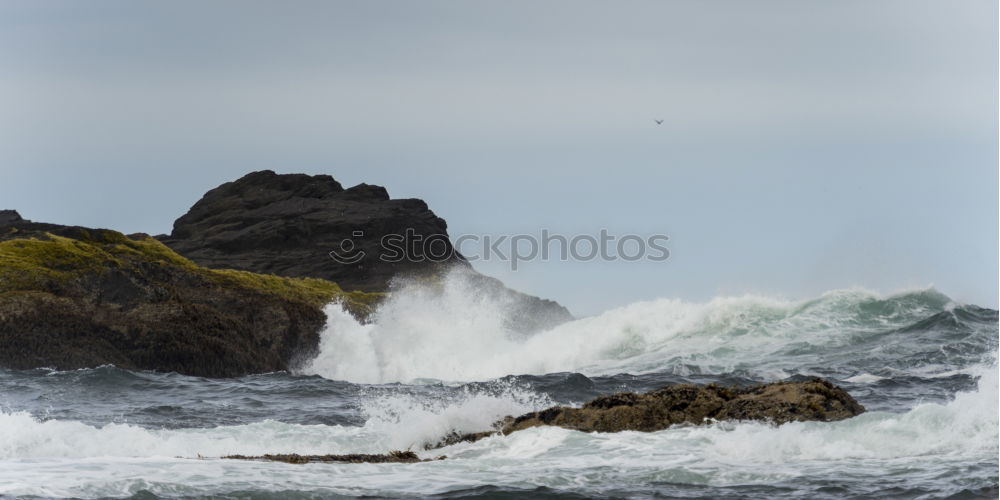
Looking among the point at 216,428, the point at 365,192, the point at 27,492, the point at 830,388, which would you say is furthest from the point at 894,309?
the point at 365,192

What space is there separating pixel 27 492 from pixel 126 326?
63.7 feet

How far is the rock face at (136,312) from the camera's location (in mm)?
27547

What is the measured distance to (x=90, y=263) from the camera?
3052 cm

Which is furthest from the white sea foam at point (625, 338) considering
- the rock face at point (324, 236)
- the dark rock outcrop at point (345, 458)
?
the dark rock outcrop at point (345, 458)

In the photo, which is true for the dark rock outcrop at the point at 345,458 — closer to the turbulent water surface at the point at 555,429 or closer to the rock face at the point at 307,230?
the turbulent water surface at the point at 555,429

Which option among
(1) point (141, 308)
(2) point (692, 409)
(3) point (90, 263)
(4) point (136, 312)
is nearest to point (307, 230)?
(3) point (90, 263)

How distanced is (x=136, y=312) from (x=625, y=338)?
13.9 m

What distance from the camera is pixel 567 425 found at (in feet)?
44.6

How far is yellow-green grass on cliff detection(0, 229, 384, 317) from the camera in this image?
29125 millimetres

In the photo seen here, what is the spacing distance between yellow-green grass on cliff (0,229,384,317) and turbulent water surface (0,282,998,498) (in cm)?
345

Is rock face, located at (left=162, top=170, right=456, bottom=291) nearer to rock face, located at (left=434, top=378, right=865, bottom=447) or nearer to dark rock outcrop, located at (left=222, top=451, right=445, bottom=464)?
rock face, located at (left=434, top=378, right=865, bottom=447)

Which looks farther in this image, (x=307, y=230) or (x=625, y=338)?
(x=307, y=230)

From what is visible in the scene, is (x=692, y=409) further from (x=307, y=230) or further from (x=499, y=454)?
(x=307, y=230)

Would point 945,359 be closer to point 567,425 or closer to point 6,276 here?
point 567,425
